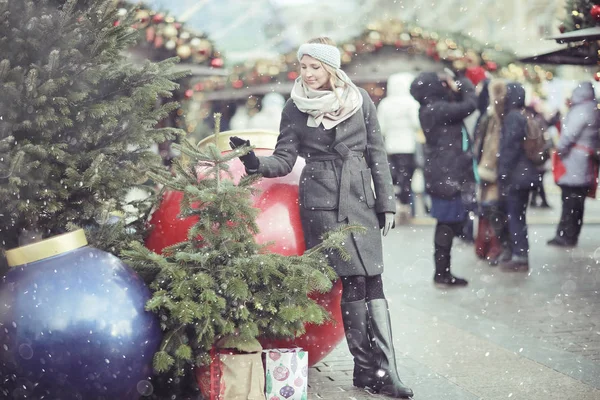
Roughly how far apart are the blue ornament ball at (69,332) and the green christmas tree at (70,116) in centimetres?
44

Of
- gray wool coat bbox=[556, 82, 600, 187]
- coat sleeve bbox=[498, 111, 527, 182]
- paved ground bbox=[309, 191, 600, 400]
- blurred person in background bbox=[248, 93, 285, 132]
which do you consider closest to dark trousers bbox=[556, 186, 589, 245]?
gray wool coat bbox=[556, 82, 600, 187]

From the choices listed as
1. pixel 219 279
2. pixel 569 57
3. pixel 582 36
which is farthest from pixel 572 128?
pixel 219 279

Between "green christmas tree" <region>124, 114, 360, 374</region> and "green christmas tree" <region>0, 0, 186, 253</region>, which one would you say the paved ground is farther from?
"green christmas tree" <region>0, 0, 186, 253</region>

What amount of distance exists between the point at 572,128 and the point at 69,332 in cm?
853

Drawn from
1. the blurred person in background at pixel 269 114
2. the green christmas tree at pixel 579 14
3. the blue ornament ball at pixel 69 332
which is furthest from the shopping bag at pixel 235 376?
the blurred person in background at pixel 269 114

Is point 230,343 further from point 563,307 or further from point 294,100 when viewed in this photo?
point 563,307

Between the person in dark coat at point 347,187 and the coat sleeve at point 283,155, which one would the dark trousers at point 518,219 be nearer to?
the person in dark coat at point 347,187

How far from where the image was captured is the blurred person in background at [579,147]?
36.0 ft

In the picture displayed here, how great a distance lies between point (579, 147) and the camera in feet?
36.5

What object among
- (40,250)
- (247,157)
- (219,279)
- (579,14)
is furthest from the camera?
(579,14)

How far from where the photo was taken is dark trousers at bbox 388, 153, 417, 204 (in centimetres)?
1513

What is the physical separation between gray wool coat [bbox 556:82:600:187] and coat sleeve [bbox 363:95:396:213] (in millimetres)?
6465

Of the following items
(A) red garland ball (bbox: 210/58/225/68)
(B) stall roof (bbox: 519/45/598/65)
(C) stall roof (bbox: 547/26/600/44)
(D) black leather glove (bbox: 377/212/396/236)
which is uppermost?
(C) stall roof (bbox: 547/26/600/44)

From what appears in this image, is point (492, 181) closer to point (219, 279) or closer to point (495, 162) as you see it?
point (495, 162)
